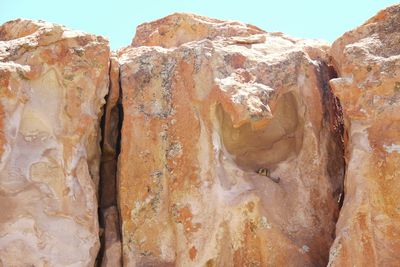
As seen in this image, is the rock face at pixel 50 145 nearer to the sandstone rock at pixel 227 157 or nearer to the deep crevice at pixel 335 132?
the sandstone rock at pixel 227 157

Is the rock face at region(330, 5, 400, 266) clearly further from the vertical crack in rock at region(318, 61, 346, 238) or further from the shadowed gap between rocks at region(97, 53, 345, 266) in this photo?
the shadowed gap between rocks at region(97, 53, 345, 266)

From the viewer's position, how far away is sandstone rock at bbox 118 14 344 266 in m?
5.77

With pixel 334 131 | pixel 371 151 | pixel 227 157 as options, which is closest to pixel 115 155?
pixel 227 157

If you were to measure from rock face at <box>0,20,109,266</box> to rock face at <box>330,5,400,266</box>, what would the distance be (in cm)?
275

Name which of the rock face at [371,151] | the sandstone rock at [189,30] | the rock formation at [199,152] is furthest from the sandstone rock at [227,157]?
the sandstone rock at [189,30]

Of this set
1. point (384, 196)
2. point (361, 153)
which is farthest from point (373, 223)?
point (361, 153)

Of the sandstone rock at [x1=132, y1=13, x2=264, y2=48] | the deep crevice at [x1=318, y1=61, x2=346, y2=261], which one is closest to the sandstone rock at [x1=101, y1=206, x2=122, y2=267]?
the deep crevice at [x1=318, y1=61, x2=346, y2=261]

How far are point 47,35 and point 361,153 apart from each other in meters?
3.79

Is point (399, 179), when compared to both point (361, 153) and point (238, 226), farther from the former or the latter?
point (238, 226)

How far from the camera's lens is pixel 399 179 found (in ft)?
17.3

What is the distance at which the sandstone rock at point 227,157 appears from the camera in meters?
5.77

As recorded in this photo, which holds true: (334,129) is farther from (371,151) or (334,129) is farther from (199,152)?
(199,152)

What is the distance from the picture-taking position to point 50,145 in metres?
5.96

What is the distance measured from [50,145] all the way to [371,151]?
345cm
